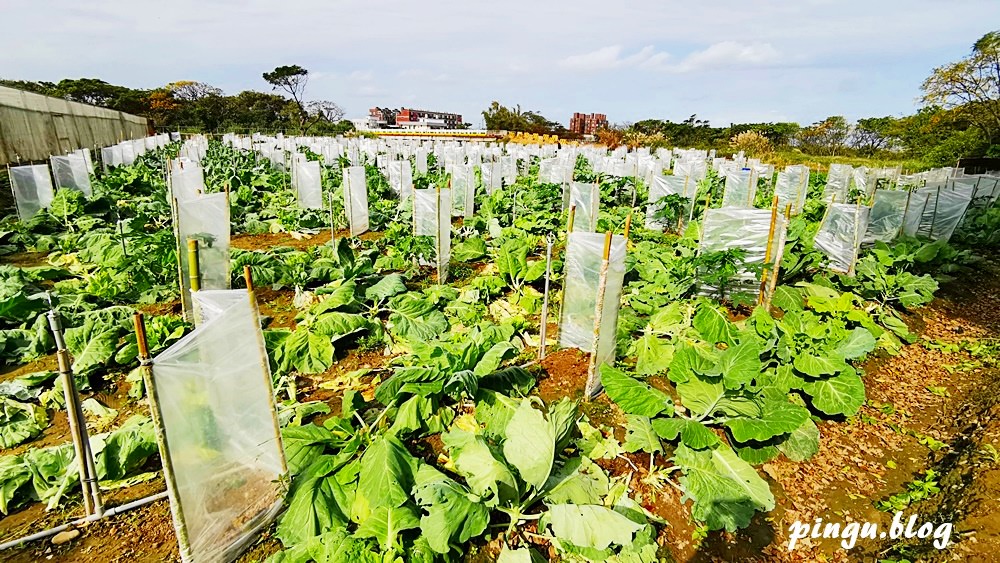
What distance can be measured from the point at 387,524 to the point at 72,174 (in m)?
13.0

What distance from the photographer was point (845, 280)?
7.05 meters

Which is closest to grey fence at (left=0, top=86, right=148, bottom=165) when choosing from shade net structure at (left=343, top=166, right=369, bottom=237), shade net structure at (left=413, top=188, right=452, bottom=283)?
shade net structure at (left=343, top=166, right=369, bottom=237)

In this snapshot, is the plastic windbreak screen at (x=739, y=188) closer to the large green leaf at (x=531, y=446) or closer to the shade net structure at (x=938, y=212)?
the shade net structure at (x=938, y=212)

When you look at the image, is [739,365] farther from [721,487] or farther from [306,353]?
[306,353]

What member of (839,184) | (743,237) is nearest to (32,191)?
(743,237)

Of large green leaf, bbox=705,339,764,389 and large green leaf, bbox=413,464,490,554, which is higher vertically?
large green leaf, bbox=705,339,764,389

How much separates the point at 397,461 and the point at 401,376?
2.37 feet

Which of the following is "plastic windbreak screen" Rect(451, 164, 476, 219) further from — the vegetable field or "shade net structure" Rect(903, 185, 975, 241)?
"shade net structure" Rect(903, 185, 975, 241)

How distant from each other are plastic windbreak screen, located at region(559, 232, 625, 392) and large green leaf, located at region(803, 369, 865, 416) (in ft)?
5.59

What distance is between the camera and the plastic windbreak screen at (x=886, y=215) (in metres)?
9.69

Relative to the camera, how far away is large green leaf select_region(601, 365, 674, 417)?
3494 millimetres

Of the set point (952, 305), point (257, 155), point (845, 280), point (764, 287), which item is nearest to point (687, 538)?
point (764, 287)

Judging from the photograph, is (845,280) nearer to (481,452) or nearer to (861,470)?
(861,470)

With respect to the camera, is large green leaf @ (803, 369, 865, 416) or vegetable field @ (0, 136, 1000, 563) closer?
vegetable field @ (0, 136, 1000, 563)
